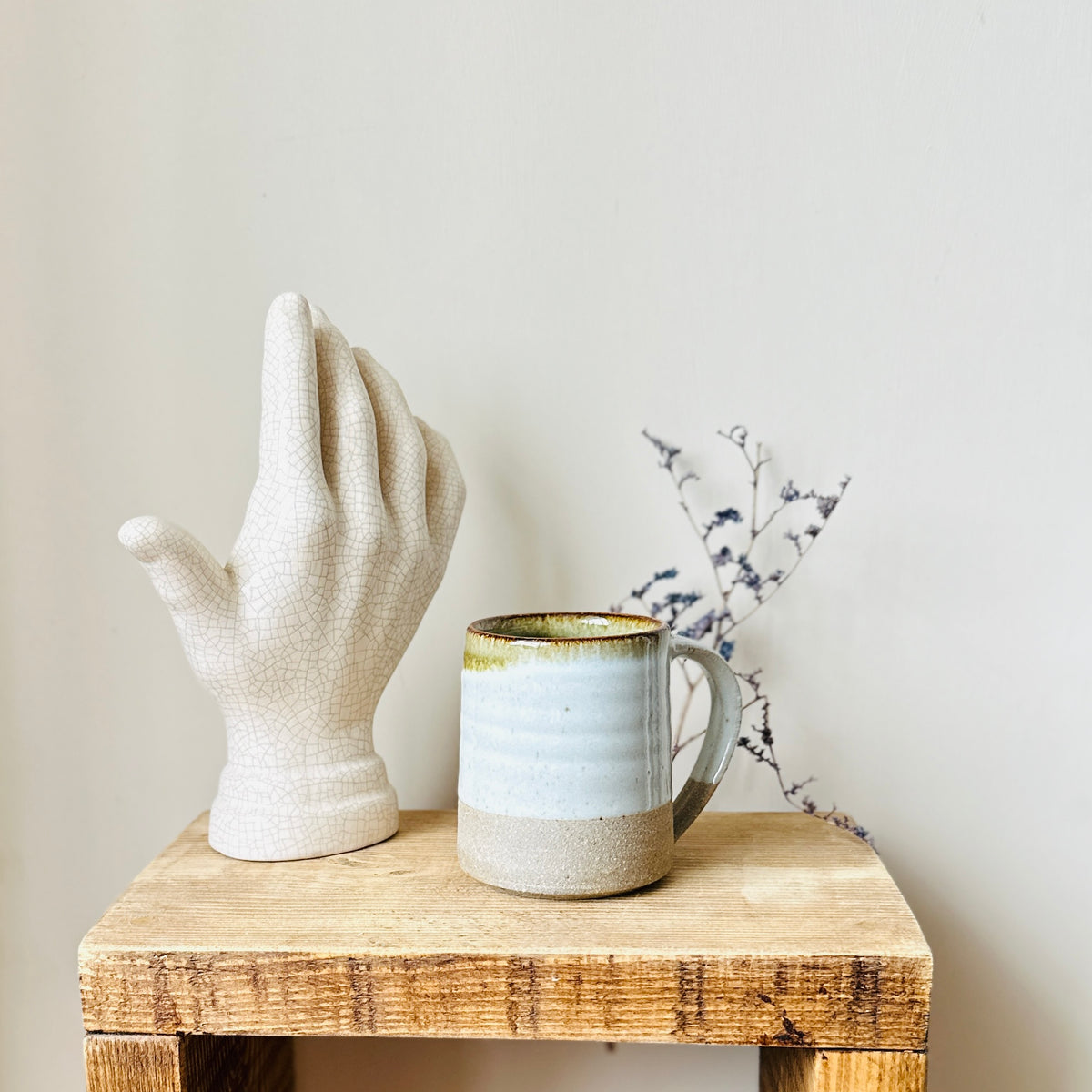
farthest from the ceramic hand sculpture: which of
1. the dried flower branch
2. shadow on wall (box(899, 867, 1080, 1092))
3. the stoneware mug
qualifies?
shadow on wall (box(899, 867, 1080, 1092))

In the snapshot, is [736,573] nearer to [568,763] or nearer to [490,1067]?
[568,763]

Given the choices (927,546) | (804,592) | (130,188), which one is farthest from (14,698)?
(927,546)

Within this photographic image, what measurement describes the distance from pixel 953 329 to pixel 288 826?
631mm

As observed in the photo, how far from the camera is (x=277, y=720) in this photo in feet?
2.21

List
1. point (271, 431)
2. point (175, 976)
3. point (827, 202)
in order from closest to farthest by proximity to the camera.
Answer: point (175, 976), point (271, 431), point (827, 202)

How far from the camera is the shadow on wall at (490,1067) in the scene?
2.79 feet

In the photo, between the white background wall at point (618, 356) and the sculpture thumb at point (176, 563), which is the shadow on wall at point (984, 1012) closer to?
the white background wall at point (618, 356)

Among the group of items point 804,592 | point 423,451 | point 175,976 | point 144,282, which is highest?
point 144,282

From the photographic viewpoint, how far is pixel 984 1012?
0.84 meters

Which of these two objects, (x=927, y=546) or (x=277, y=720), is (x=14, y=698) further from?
(x=927, y=546)

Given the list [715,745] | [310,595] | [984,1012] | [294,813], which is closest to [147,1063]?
[294,813]

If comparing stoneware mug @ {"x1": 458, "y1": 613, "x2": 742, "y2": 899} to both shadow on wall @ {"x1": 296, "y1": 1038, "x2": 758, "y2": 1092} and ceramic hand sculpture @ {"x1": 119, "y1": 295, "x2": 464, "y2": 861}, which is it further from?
shadow on wall @ {"x1": 296, "y1": 1038, "x2": 758, "y2": 1092}

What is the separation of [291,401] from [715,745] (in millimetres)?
355

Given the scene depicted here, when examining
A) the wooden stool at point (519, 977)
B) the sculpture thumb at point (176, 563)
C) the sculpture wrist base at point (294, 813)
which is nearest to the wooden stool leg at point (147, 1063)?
the wooden stool at point (519, 977)
